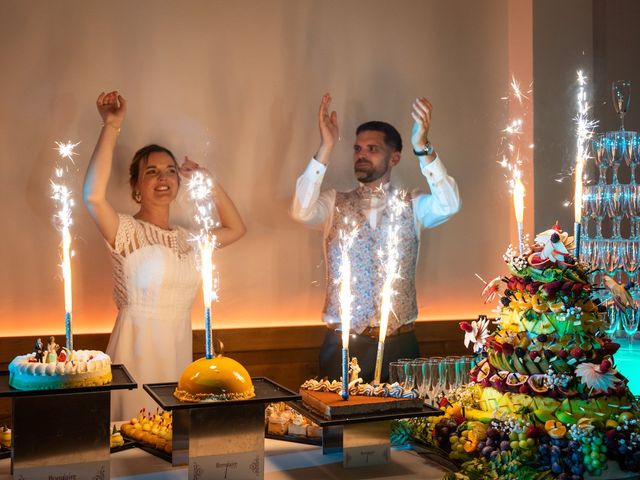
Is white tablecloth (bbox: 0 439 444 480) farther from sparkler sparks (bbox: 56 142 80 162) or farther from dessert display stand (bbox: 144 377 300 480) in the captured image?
sparkler sparks (bbox: 56 142 80 162)

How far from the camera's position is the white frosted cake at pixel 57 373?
1971mm

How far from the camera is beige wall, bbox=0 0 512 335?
4.43 meters

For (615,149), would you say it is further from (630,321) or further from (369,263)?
(369,263)

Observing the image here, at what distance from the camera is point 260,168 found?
192 inches

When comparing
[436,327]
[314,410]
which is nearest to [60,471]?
[314,410]

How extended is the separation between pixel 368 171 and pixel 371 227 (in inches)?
15.8

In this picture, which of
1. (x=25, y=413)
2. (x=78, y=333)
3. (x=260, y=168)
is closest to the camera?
(x=25, y=413)

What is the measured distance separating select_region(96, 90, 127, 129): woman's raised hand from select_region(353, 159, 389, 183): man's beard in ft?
4.67

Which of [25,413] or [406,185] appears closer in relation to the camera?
[25,413]

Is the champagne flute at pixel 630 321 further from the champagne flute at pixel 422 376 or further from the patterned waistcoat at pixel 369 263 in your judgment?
the champagne flute at pixel 422 376

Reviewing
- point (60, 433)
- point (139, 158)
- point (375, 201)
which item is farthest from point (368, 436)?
point (139, 158)

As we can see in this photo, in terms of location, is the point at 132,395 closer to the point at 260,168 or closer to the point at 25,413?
the point at 260,168

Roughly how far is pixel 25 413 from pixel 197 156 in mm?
2996

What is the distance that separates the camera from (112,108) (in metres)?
4.02
